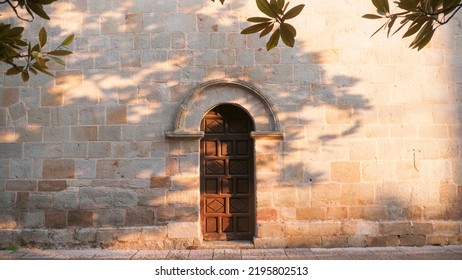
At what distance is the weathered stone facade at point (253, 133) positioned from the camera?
15.9ft

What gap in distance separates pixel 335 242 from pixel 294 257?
762mm

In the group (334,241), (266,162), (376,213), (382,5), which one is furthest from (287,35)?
(376,213)

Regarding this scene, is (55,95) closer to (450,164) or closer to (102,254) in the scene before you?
(102,254)

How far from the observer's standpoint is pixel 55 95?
500 cm

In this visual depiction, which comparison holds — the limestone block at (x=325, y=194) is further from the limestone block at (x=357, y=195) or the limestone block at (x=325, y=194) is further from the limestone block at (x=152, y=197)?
the limestone block at (x=152, y=197)

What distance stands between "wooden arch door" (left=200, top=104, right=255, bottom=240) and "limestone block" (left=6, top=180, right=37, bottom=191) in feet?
7.40

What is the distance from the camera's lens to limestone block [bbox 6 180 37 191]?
490 centimetres

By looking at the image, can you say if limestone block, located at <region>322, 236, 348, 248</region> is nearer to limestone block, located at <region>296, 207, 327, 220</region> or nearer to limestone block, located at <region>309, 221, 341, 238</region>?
limestone block, located at <region>309, 221, 341, 238</region>

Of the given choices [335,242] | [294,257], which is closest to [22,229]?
[294,257]

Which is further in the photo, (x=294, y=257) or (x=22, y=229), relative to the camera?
(x=22, y=229)

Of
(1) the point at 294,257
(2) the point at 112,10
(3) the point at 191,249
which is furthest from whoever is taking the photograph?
(2) the point at 112,10

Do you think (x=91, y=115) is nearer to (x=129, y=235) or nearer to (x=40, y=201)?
(x=40, y=201)

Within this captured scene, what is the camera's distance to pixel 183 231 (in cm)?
482

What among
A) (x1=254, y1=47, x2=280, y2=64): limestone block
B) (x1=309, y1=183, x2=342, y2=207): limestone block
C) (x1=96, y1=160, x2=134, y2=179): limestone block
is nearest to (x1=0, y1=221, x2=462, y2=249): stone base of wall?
(x1=309, y1=183, x2=342, y2=207): limestone block
